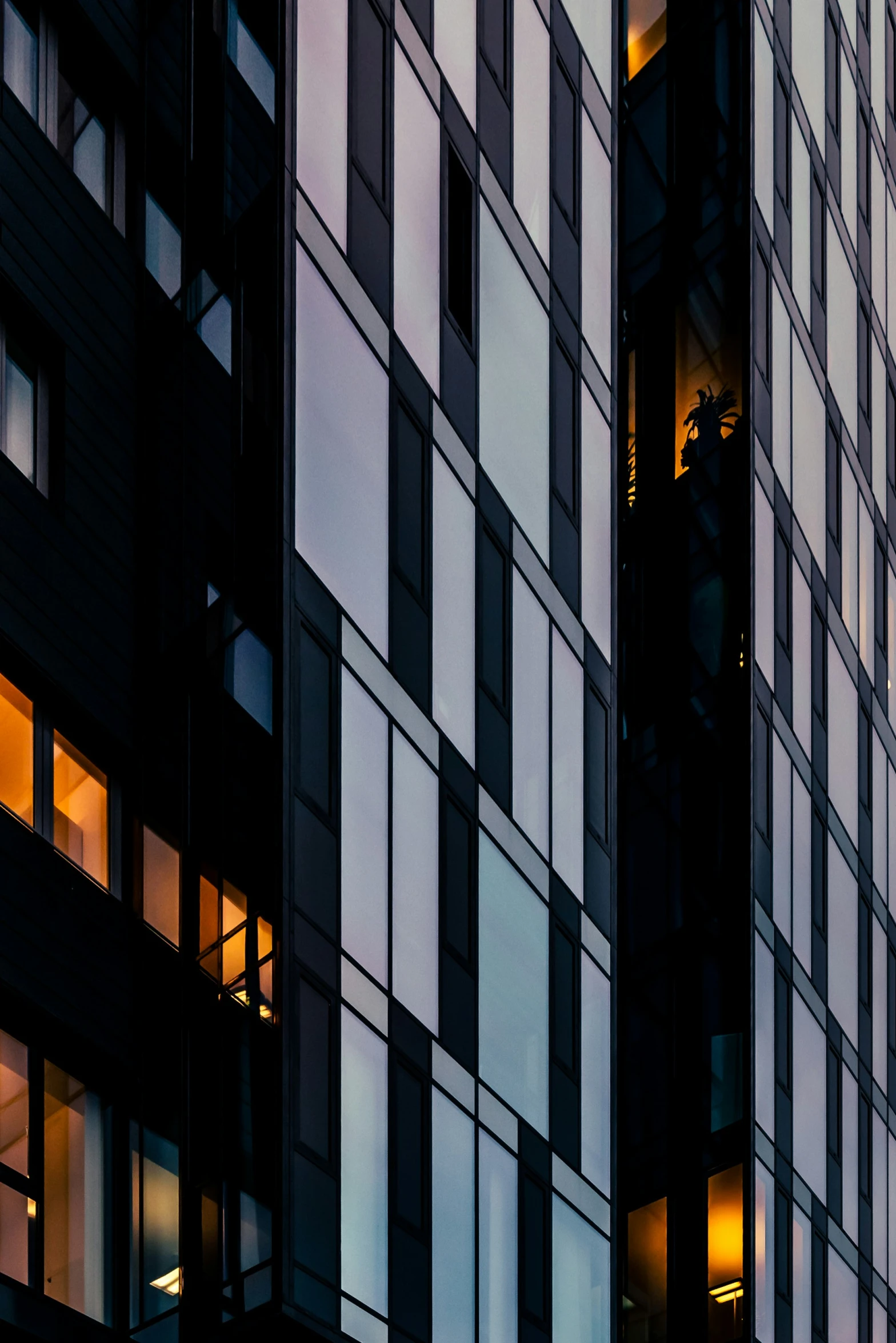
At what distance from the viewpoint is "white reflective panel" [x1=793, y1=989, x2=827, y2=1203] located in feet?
105

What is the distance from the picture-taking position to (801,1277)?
31.4 meters

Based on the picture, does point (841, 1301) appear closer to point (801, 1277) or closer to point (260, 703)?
point (801, 1277)

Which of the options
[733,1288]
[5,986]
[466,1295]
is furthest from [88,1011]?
[733,1288]

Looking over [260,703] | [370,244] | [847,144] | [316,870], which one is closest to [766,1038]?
[316,870]

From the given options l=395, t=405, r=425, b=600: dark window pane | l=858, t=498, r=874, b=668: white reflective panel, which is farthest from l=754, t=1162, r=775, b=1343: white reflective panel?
l=395, t=405, r=425, b=600: dark window pane

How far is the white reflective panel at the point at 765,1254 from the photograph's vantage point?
29125 mm

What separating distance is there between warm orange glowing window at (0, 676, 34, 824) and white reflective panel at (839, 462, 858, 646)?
80.8 feet

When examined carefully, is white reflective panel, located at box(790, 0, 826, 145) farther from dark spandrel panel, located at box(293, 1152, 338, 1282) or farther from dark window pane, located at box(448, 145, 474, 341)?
dark spandrel panel, located at box(293, 1152, 338, 1282)

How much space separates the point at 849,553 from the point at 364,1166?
2517 centimetres

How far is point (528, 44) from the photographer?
2377cm

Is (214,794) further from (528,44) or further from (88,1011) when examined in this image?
(528,44)

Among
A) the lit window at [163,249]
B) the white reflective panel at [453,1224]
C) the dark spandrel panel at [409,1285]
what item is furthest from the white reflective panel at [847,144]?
the dark spandrel panel at [409,1285]

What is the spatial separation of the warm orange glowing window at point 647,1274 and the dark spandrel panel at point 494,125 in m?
17.9

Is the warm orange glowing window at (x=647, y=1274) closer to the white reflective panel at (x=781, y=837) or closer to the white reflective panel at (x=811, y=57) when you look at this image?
the white reflective panel at (x=781, y=837)
